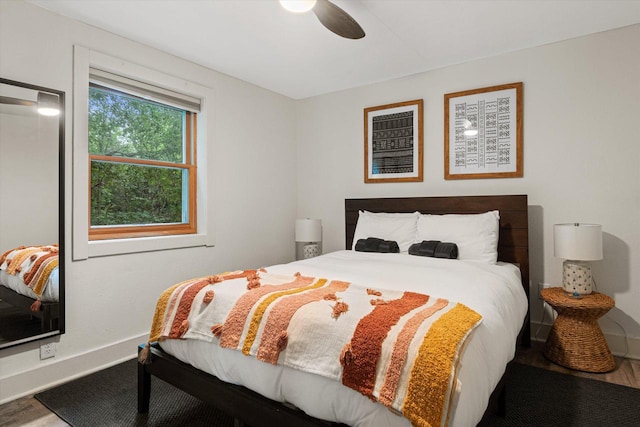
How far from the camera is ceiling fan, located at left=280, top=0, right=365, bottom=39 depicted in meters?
1.95

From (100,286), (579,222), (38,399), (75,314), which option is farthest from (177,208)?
(579,222)

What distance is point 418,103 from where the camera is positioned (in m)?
3.70

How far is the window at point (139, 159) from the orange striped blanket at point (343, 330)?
53.5 inches

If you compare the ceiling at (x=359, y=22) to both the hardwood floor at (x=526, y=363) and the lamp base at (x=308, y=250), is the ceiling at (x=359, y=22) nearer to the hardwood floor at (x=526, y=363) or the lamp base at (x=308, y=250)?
the lamp base at (x=308, y=250)

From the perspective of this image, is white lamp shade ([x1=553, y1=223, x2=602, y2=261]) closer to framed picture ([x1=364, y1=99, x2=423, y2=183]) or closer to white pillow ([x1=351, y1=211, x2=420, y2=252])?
white pillow ([x1=351, y1=211, x2=420, y2=252])

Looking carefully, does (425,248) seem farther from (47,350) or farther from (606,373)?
(47,350)

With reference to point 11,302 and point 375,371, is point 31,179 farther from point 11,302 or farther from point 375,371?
point 375,371

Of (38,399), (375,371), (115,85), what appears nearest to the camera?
(375,371)

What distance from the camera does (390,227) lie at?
347cm

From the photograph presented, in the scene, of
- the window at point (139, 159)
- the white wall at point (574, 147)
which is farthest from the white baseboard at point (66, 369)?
the white wall at point (574, 147)

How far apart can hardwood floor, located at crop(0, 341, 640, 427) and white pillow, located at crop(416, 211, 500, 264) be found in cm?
78

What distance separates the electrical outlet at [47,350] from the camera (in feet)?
8.02

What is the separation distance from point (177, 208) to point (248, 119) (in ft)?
3.88

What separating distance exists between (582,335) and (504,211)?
3.48 feet
